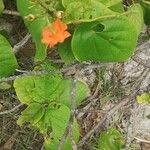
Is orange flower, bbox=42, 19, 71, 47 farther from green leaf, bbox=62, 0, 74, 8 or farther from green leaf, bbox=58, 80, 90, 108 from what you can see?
green leaf, bbox=58, 80, 90, 108

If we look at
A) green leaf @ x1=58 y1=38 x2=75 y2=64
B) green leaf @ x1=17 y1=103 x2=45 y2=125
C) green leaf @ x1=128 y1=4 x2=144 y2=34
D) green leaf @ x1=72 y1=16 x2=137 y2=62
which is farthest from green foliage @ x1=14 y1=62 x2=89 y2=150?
green leaf @ x1=128 y1=4 x2=144 y2=34

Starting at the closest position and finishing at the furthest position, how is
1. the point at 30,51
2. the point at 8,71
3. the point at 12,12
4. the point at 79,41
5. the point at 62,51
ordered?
1. the point at 79,41
2. the point at 62,51
3. the point at 8,71
4. the point at 12,12
5. the point at 30,51

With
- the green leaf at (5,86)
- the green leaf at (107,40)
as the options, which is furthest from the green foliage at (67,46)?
the green leaf at (5,86)

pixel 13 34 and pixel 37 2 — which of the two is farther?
pixel 13 34

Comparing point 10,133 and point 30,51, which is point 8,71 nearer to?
point 30,51

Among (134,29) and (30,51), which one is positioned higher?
(134,29)

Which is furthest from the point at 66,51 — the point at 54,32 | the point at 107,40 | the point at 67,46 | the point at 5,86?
the point at 5,86

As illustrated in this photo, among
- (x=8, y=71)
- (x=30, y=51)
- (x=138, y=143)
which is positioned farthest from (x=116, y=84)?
(x=8, y=71)
